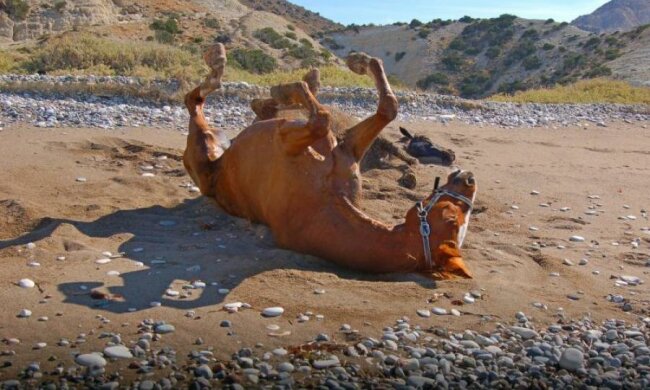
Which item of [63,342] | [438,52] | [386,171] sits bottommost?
[63,342]

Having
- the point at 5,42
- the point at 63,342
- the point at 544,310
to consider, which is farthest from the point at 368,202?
the point at 5,42

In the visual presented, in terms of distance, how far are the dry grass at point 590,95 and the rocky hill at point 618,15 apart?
8229 centimetres

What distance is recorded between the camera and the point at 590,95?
22719mm

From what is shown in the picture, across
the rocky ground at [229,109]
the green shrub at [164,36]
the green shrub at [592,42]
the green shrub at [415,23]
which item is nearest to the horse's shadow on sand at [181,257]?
the rocky ground at [229,109]

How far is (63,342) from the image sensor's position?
4.13 metres

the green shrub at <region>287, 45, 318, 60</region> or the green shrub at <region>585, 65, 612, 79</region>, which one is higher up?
the green shrub at <region>585, 65, 612, 79</region>

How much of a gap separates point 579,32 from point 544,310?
54.8 meters

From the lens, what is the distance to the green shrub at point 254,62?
29406 mm

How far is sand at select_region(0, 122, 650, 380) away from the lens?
4.57 m

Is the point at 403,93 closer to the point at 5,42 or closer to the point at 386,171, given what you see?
the point at 386,171

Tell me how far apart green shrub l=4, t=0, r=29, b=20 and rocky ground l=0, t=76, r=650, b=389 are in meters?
29.6

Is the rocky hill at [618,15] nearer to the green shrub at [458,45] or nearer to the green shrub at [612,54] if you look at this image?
the green shrub at [458,45]

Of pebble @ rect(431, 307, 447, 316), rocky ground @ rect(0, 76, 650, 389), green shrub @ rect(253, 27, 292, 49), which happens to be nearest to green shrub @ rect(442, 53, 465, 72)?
green shrub @ rect(253, 27, 292, 49)

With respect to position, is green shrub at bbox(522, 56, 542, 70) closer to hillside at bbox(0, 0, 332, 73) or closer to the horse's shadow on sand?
hillside at bbox(0, 0, 332, 73)
